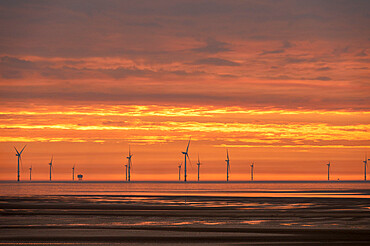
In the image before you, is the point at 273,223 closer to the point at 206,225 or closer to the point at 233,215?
the point at 206,225

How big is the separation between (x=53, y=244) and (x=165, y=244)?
6.54 meters

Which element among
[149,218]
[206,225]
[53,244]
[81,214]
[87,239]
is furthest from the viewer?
[81,214]

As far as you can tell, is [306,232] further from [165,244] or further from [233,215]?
[233,215]

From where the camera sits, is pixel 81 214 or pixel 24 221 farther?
pixel 81 214

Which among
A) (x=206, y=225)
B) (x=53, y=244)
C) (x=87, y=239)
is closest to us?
(x=53, y=244)

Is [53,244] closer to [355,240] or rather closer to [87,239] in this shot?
Result: [87,239]

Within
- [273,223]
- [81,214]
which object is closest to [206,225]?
A: [273,223]

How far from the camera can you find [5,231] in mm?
47344

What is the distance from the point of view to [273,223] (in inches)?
2172

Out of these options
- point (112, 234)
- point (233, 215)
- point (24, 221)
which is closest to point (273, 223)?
point (233, 215)

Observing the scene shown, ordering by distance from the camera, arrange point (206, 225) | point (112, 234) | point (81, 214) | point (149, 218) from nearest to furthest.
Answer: point (112, 234)
point (206, 225)
point (149, 218)
point (81, 214)

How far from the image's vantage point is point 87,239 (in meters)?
42.7

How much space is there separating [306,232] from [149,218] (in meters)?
18.3

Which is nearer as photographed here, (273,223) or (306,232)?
(306,232)
